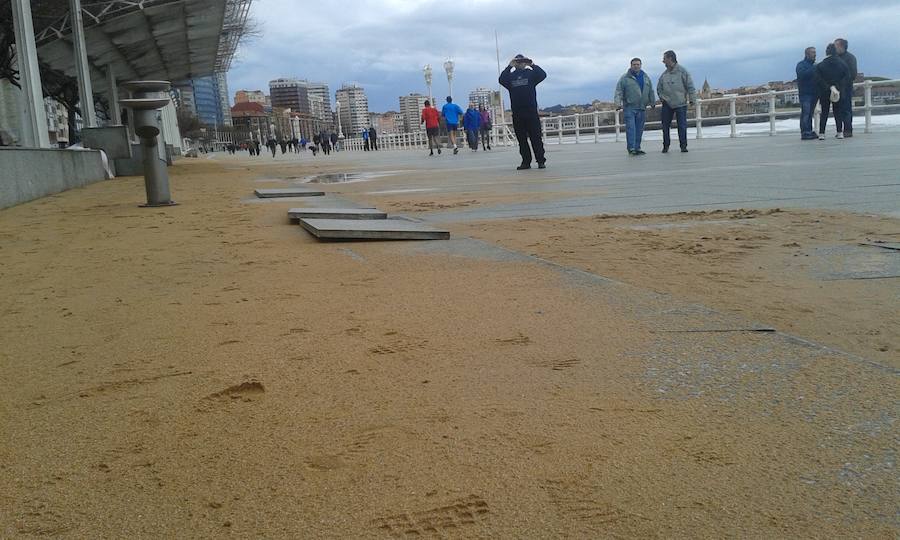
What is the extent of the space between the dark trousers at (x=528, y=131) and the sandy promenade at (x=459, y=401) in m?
9.12

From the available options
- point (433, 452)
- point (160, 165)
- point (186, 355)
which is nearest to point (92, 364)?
point (186, 355)

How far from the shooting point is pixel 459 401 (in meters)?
2.06

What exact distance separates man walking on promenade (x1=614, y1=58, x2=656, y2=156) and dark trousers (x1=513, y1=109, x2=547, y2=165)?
356 cm

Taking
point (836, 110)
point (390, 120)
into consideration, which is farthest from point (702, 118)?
point (390, 120)

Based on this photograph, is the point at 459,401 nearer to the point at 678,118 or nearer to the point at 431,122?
the point at 678,118

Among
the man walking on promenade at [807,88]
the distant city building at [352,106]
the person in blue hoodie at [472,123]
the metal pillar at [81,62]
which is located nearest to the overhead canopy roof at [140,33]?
the metal pillar at [81,62]

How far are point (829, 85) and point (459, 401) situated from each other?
1661 cm

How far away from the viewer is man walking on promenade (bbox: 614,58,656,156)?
16.1 m

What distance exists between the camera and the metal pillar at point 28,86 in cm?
1517

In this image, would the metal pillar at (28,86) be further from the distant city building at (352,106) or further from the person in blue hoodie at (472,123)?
the distant city building at (352,106)

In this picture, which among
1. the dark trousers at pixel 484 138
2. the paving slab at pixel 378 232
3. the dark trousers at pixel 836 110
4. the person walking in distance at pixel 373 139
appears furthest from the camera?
the person walking in distance at pixel 373 139

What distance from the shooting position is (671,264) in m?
3.87

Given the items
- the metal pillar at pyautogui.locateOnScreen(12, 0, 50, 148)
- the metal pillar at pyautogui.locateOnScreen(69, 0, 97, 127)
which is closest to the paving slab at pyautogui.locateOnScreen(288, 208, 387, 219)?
the metal pillar at pyautogui.locateOnScreen(12, 0, 50, 148)

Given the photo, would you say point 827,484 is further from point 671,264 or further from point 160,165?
point 160,165
